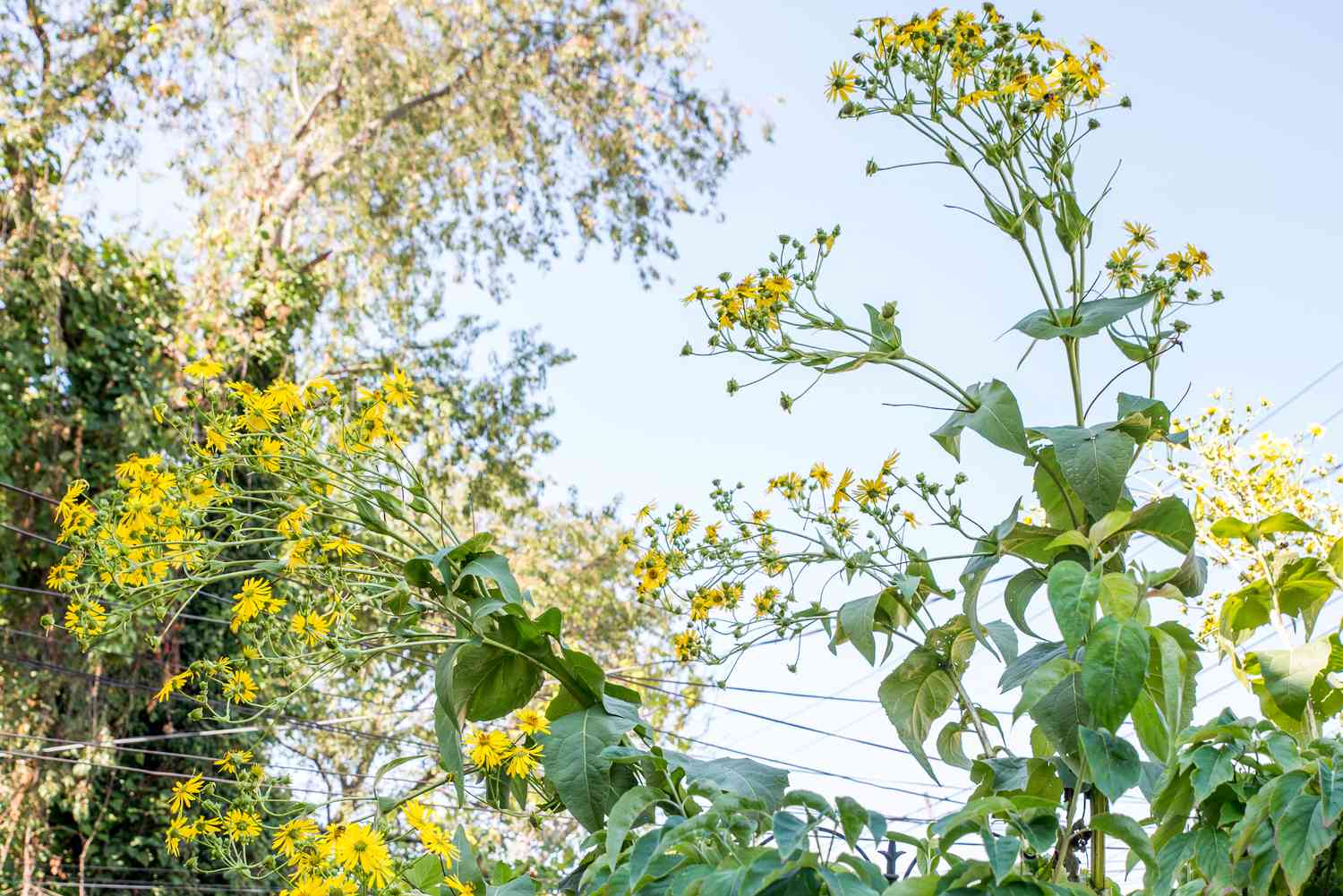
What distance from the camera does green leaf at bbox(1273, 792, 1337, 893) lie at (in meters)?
0.69

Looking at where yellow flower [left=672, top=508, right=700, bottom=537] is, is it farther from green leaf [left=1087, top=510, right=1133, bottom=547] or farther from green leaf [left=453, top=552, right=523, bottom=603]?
green leaf [left=1087, top=510, right=1133, bottom=547]

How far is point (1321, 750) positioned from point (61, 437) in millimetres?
5379

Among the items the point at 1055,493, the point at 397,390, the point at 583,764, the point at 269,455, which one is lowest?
the point at 583,764

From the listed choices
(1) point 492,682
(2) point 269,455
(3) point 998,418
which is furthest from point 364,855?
(3) point 998,418

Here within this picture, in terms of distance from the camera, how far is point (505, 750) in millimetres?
979

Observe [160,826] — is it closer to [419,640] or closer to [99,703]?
[99,703]

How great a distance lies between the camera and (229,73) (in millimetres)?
6594

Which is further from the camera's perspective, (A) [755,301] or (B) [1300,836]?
(A) [755,301]

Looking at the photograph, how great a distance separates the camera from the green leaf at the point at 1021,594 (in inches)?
38.5

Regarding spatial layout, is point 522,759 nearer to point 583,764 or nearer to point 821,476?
point 583,764

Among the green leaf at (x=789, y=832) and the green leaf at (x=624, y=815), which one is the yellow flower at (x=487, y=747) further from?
the green leaf at (x=789, y=832)

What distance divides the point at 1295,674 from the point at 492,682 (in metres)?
→ 0.65

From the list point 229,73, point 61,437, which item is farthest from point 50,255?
point 229,73

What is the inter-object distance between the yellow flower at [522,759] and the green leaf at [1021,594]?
44cm
